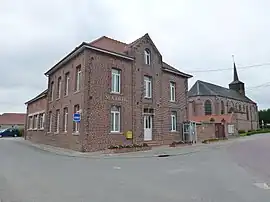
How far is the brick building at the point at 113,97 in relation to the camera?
18891mm

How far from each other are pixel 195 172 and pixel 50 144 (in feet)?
59.2

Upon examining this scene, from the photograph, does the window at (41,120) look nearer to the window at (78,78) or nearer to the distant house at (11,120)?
the window at (78,78)

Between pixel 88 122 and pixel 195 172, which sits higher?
pixel 88 122

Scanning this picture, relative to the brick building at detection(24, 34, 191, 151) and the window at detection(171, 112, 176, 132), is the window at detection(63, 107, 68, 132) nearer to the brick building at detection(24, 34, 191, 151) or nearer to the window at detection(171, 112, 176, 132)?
the brick building at detection(24, 34, 191, 151)

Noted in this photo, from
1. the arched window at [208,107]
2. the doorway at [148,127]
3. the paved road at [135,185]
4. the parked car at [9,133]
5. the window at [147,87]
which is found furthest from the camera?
the arched window at [208,107]

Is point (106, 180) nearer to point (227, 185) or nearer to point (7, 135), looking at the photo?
point (227, 185)

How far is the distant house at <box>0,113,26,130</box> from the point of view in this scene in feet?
238

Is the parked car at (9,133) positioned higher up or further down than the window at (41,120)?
further down

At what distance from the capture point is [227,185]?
7367mm

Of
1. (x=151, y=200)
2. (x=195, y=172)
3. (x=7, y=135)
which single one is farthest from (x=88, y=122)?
(x=7, y=135)

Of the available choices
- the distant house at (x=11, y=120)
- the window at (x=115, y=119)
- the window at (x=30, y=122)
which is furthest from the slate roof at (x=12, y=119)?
the window at (x=115, y=119)

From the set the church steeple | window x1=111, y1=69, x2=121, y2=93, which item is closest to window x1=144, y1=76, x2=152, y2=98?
window x1=111, y1=69, x2=121, y2=93

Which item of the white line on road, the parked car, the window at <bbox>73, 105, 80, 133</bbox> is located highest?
the window at <bbox>73, 105, 80, 133</bbox>

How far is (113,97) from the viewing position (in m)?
20.1
